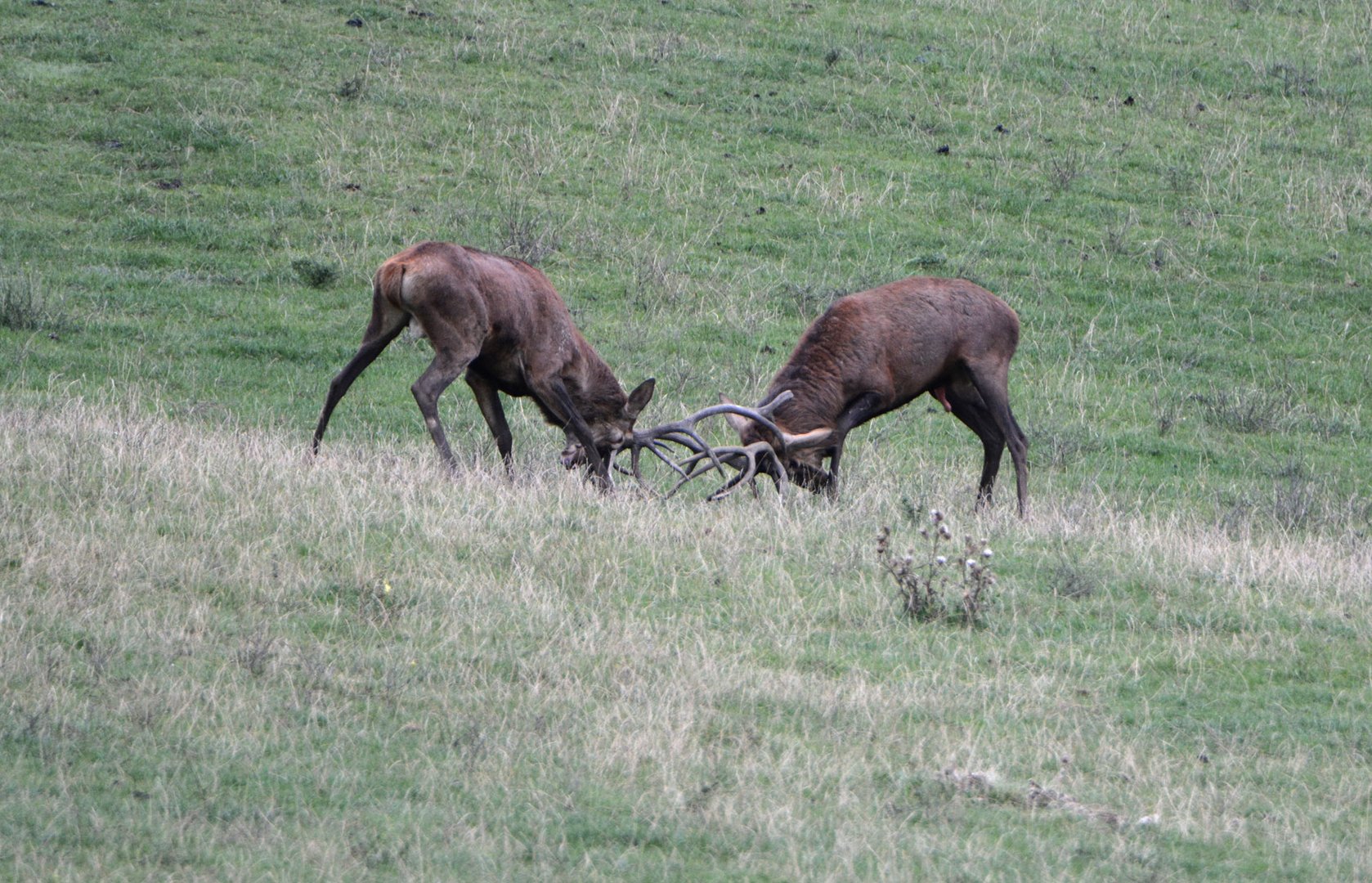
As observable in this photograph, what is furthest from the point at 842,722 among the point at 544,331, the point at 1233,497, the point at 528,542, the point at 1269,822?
the point at 1233,497

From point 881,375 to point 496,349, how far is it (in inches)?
107

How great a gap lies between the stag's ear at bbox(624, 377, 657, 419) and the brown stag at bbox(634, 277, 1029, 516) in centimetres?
19

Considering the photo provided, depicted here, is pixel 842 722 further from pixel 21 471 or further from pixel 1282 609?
pixel 21 471

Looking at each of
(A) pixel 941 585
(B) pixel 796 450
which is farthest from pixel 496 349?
(A) pixel 941 585

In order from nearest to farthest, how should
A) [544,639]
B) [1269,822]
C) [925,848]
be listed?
[925,848], [1269,822], [544,639]

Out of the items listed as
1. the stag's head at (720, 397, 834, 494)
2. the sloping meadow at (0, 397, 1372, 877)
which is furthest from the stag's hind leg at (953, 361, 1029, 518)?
the sloping meadow at (0, 397, 1372, 877)

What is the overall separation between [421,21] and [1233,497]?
13284mm

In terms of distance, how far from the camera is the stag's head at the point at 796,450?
35.0ft

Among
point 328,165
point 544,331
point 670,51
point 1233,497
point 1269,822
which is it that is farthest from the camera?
point 670,51

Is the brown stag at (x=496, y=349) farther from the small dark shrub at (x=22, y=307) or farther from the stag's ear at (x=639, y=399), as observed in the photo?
the small dark shrub at (x=22, y=307)

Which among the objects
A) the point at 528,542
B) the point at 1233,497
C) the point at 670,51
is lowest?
the point at 1233,497

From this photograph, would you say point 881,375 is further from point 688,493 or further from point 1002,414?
point 688,493

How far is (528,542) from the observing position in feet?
24.9

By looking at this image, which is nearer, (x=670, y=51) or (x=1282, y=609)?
(x=1282, y=609)
